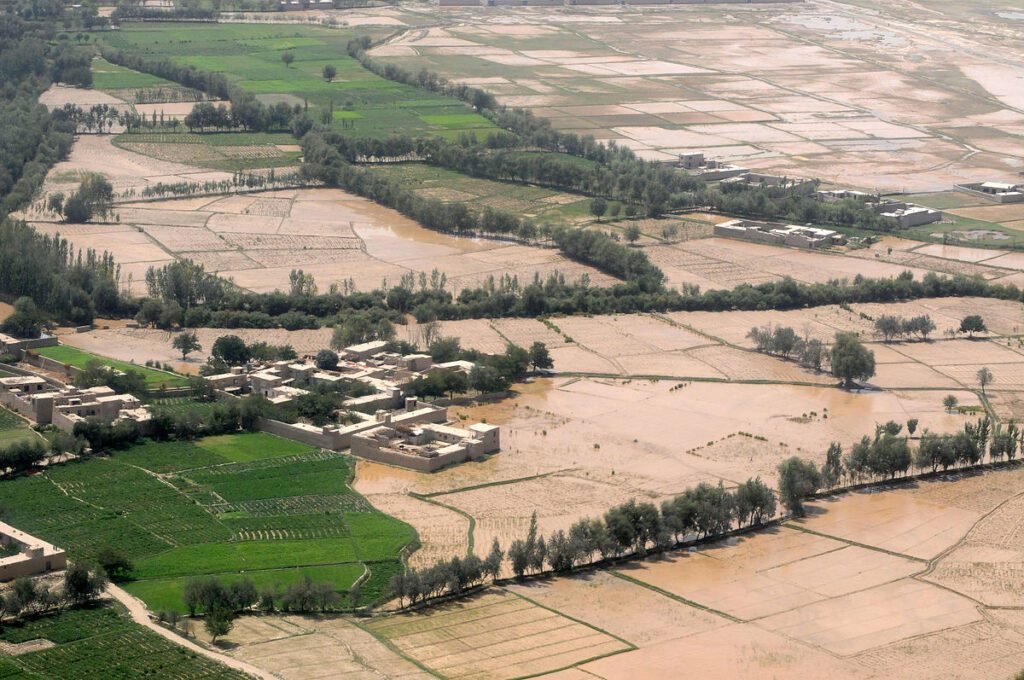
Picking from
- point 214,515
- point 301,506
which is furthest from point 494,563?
point 214,515

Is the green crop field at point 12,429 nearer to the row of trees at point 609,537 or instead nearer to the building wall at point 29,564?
the building wall at point 29,564

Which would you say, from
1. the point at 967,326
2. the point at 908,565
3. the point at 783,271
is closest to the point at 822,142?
the point at 783,271

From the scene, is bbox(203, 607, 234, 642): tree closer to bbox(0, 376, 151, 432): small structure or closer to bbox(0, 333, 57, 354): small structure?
bbox(0, 376, 151, 432): small structure

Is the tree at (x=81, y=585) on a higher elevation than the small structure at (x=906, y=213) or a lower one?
lower

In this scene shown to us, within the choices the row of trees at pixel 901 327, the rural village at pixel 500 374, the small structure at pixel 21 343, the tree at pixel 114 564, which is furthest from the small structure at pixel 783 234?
the tree at pixel 114 564

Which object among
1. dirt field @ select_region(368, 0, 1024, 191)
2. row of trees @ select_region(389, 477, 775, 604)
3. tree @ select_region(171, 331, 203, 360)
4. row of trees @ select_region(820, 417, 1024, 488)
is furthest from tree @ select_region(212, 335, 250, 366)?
dirt field @ select_region(368, 0, 1024, 191)

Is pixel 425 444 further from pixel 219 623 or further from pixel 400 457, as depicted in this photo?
pixel 219 623
